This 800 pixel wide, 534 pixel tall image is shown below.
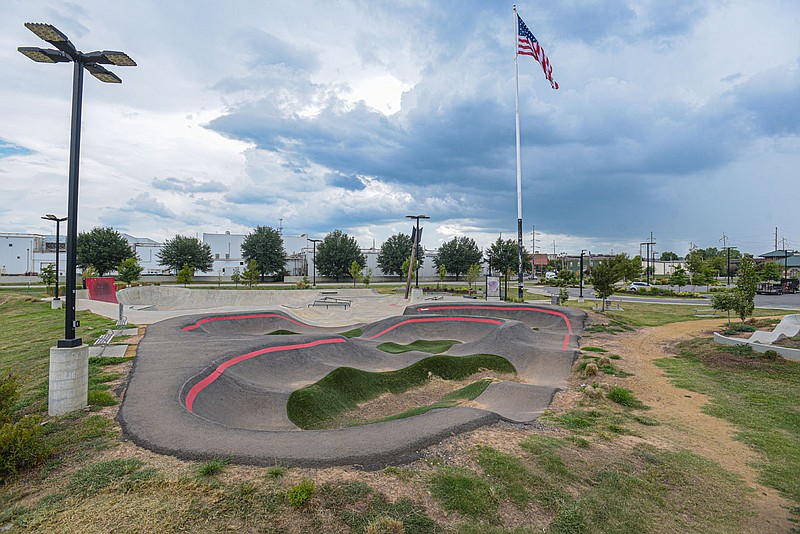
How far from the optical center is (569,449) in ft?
24.5

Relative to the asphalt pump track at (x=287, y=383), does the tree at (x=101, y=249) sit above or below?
above

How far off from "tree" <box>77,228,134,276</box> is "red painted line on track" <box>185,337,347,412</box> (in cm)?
5362

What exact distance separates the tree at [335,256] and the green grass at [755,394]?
177 feet

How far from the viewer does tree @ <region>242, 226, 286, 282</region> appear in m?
62.0

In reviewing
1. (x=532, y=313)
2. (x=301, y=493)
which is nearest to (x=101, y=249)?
(x=532, y=313)

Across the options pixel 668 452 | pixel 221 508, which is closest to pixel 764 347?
pixel 668 452

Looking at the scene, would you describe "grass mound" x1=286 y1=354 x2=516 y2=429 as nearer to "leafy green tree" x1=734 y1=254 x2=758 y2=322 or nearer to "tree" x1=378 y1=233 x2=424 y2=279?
"leafy green tree" x1=734 y1=254 x2=758 y2=322

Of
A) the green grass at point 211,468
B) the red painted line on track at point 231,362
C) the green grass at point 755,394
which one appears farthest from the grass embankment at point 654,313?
the green grass at point 211,468

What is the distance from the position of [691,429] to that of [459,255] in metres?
65.6

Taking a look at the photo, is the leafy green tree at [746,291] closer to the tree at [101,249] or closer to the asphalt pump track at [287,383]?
the asphalt pump track at [287,383]

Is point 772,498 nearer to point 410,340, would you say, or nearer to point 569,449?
point 569,449

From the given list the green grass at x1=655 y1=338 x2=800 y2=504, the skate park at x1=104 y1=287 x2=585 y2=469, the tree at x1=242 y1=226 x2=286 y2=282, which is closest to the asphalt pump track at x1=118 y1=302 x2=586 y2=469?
the skate park at x1=104 y1=287 x2=585 y2=469

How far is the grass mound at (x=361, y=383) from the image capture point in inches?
417

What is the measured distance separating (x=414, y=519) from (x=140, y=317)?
82.9 feet
